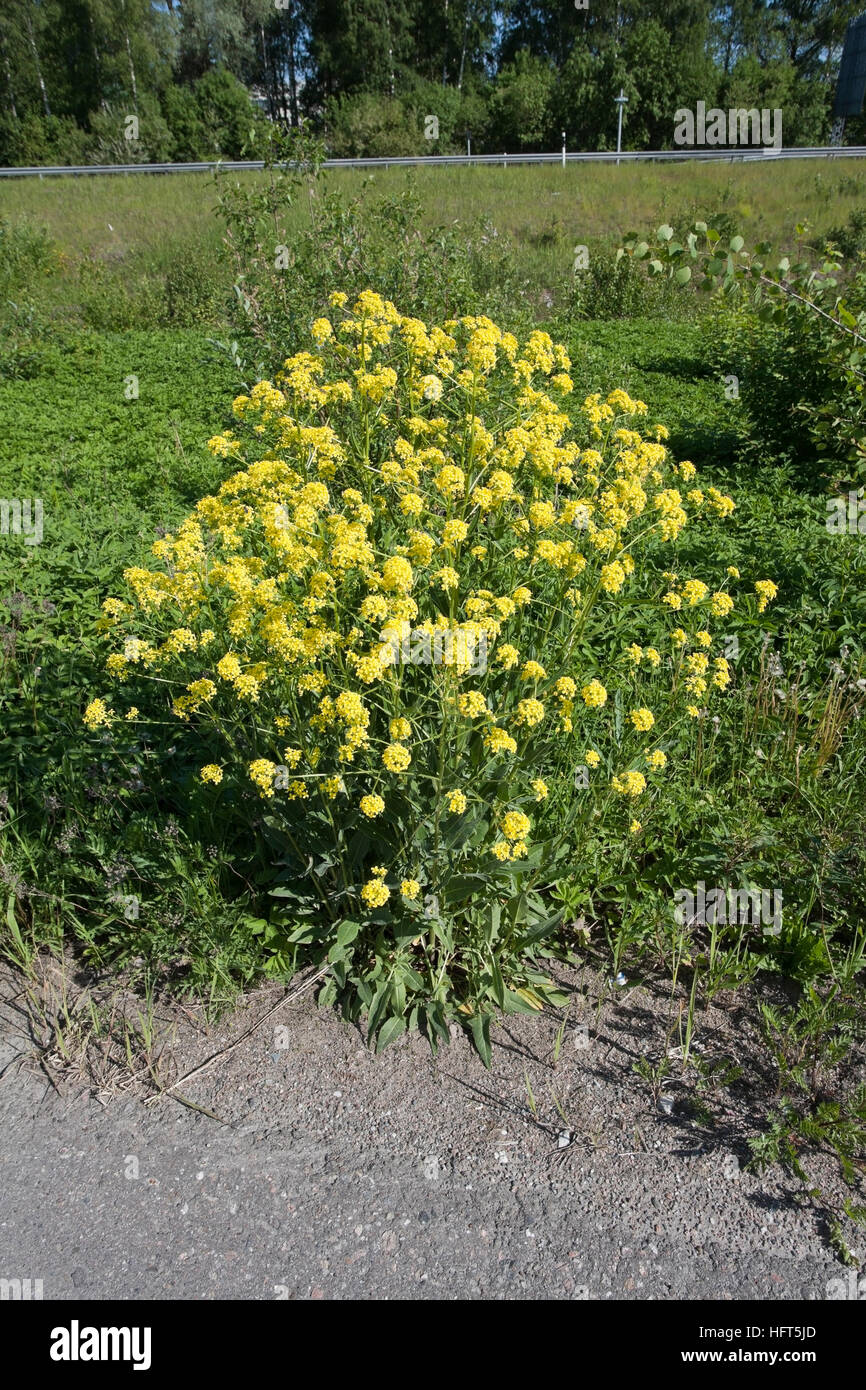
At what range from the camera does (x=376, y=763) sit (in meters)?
2.42

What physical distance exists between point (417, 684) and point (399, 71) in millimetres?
41474

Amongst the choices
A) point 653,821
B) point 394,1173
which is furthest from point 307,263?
point 394,1173

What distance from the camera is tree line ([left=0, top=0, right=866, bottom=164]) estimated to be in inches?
1143

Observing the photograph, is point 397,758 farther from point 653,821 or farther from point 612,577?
point 653,821

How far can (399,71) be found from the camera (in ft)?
115

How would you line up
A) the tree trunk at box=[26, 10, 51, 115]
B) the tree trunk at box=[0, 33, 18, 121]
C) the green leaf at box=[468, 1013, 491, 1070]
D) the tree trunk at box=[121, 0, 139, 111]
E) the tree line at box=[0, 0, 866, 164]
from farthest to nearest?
the tree trunk at box=[0, 33, 18, 121]
the tree trunk at box=[26, 10, 51, 115]
the tree trunk at box=[121, 0, 139, 111]
the tree line at box=[0, 0, 866, 164]
the green leaf at box=[468, 1013, 491, 1070]

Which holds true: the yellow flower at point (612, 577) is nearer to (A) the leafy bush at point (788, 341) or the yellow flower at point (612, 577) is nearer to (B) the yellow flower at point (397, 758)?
(B) the yellow flower at point (397, 758)

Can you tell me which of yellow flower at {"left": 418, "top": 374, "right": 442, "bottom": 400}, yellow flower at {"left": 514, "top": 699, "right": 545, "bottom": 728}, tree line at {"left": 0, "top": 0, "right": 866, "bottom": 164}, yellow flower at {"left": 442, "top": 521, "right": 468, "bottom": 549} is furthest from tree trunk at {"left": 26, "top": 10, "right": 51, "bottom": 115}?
yellow flower at {"left": 514, "top": 699, "right": 545, "bottom": 728}

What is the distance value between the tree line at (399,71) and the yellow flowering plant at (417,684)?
26530 mm

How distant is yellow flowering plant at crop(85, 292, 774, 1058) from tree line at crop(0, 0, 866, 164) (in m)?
26.5

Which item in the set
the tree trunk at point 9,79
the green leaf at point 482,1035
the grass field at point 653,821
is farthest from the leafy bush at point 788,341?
the tree trunk at point 9,79

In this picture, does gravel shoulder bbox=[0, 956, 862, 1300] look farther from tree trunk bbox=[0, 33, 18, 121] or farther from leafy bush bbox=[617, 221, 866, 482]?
tree trunk bbox=[0, 33, 18, 121]

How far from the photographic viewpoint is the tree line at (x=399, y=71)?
1143 inches
